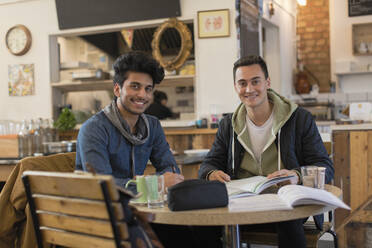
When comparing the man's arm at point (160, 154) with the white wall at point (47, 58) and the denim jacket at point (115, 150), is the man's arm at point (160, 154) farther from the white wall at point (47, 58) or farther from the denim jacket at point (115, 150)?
the white wall at point (47, 58)

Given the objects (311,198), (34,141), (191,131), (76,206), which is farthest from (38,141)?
(311,198)

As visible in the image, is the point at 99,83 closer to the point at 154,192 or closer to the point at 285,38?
the point at 285,38

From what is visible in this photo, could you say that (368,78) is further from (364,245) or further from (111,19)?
(364,245)

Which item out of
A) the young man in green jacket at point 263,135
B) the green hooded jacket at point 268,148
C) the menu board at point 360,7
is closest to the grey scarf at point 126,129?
the young man in green jacket at point 263,135

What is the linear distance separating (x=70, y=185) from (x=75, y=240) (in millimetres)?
206

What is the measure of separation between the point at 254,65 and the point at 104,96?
6.25 meters

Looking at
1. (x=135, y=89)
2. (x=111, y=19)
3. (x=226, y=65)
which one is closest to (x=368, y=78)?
(x=226, y=65)

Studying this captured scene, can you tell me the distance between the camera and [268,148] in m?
2.42

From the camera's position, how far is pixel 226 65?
5531 millimetres

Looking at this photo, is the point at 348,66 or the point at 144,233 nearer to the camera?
the point at 144,233

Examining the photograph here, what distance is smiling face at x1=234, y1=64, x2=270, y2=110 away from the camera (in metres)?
2.43

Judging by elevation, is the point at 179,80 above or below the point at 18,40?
below

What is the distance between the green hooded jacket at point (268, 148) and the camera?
7.80ft

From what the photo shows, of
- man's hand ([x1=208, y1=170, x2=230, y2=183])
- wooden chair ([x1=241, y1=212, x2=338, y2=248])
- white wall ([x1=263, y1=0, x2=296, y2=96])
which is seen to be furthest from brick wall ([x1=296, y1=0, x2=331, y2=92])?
man's hand ([x1=208, y1=170, x2=230, y2=183])
